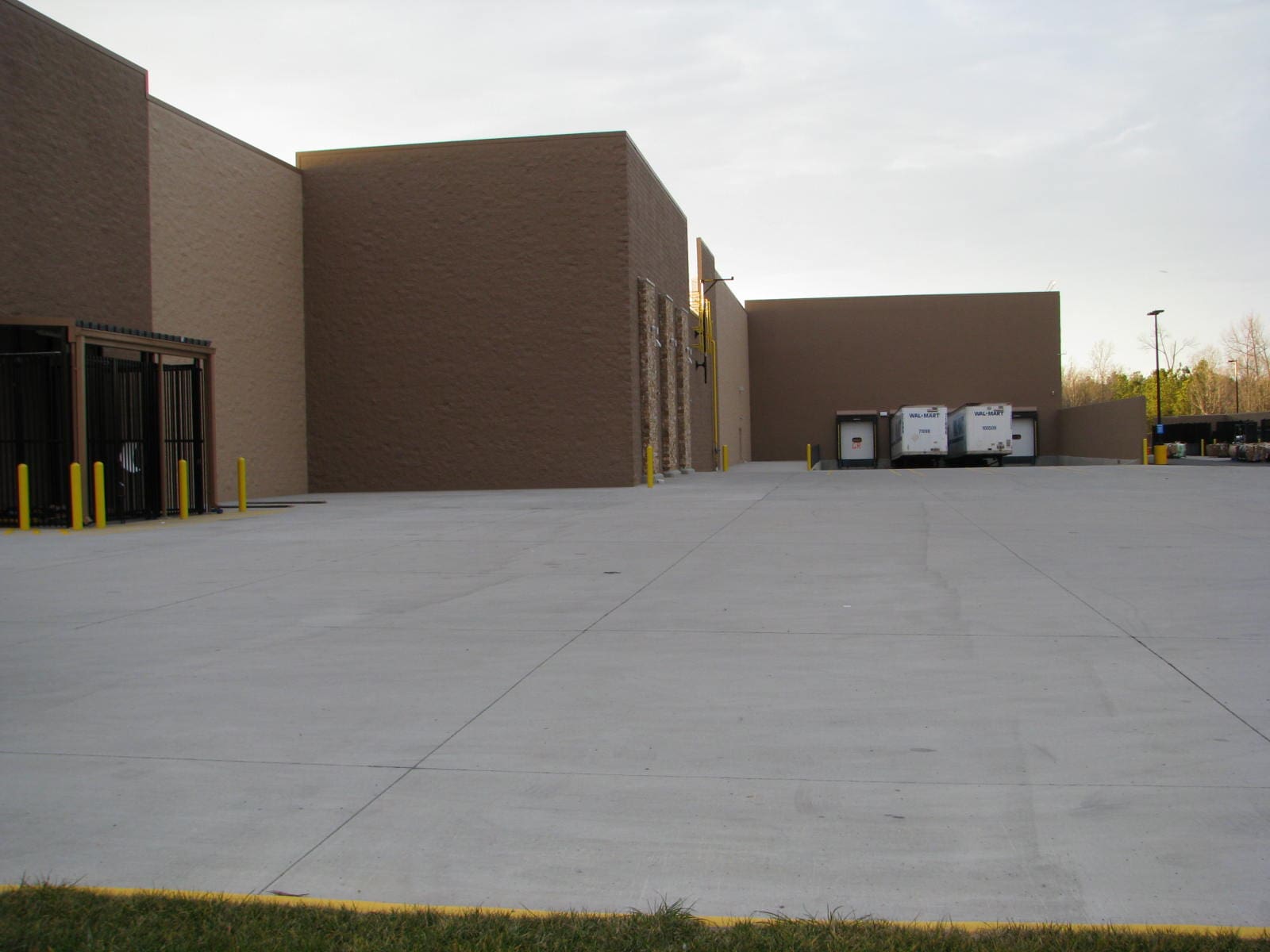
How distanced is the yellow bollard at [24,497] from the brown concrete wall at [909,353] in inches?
2086

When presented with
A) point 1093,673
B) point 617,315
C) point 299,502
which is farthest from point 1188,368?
point 1093,673

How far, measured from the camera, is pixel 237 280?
29.7 m

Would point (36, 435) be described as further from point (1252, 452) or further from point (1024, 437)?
point (1024, 437)

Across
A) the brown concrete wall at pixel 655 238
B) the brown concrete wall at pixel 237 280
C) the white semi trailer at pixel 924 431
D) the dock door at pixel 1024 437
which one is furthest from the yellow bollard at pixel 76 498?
the dock door at pixel 1024 437

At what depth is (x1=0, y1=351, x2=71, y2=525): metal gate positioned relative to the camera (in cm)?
1973


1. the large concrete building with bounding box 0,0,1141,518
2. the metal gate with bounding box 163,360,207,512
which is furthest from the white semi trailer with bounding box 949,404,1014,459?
the metal gate with bounding box 163,360,207,512

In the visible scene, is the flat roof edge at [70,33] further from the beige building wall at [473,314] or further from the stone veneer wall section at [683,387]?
the stone veneer wall section at [683,387]

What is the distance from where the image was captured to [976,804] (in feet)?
15.8

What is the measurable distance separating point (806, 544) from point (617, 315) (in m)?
18.7

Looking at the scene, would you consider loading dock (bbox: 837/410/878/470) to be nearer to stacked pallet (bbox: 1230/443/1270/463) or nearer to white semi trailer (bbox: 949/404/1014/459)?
white semi trailer (bbox: 949/404/1014/459)

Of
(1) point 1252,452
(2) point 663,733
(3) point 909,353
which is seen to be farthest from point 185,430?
(3) point 909,353

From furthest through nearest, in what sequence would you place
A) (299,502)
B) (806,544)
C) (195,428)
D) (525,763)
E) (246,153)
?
(246,153), (299,502), (195,428), (806,544), (525,763)

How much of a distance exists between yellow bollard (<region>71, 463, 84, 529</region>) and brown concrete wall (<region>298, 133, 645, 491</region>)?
14554mm

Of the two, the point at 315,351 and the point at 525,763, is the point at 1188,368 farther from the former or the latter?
the point at 525,763
